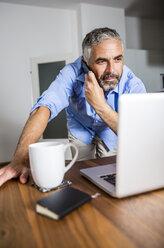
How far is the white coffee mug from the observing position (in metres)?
0.61

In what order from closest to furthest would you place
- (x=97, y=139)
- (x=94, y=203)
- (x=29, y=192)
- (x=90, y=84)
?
1. (x=94, y=203)
2. (x=29, y=192)
3. (x=90, y=84)
4. (x=97, y=139)

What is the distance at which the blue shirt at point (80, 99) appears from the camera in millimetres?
1238

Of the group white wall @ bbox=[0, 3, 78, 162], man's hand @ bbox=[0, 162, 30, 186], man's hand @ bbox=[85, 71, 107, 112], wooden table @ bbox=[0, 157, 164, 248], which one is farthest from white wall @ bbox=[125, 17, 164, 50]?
wooden table @ bbox=[0, 157, 164, 248]

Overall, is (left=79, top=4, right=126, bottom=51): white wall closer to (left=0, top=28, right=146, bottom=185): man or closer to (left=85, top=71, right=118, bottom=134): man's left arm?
(left=0, top=28, right=146, bottom=185): man

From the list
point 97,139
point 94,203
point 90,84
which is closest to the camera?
point 94,203

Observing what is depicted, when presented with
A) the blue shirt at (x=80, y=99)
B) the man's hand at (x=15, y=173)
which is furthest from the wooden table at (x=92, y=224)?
the blue shirt at (x=80, y=99)

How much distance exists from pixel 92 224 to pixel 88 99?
852mm

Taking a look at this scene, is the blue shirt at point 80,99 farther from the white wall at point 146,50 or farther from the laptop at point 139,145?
the white wall at point 146,50

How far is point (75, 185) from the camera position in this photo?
701 millimetres

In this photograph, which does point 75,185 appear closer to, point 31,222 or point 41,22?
point 31,222

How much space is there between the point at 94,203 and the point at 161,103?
31 cm

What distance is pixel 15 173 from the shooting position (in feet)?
2.60

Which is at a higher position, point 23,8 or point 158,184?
point 23,8

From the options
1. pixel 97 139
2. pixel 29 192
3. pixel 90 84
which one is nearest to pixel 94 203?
pixel 29 192
